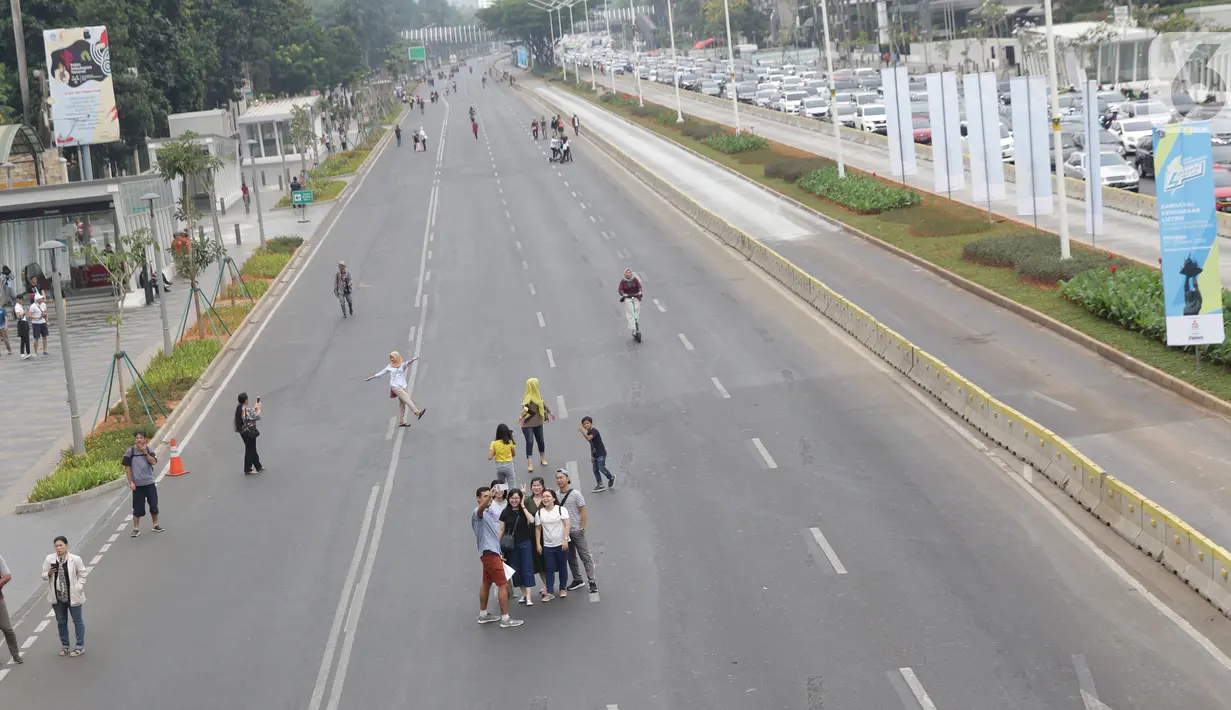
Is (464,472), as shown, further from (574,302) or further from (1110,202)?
(1110,202)

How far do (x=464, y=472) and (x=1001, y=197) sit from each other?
2415 centimetres

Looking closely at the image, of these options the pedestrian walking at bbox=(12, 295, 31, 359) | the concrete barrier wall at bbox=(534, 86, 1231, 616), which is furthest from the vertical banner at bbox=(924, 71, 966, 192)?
the pedestrian walking at bbox=(12, 295, 31, 359)

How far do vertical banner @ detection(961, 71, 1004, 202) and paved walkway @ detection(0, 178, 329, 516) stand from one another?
23.1m

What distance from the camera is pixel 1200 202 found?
22750 mm

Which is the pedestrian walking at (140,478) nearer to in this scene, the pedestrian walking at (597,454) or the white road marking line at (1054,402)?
the pedestrian walking at (597,454)

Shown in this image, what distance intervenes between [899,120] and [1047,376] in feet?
80.4

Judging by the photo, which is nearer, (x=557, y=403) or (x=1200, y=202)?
(x=1200, y=202)

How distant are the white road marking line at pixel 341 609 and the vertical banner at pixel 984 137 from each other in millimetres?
25082

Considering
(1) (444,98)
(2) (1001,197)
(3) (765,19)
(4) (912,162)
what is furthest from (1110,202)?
(3) (765,19)

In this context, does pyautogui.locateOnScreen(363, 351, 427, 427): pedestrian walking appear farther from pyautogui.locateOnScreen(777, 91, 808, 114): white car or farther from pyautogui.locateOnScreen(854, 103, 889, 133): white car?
pyautogui.locateOnScreen(777, 91, 808, 114): white car

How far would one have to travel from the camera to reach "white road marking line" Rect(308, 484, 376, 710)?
1458 centimetres

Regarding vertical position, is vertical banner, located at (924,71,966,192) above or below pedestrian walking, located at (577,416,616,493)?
above

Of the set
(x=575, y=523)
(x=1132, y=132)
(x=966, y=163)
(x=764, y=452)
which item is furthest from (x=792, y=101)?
(x=575, y=523)

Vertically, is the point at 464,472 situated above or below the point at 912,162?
below
